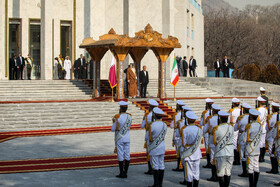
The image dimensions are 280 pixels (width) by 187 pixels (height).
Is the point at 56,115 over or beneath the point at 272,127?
beneath

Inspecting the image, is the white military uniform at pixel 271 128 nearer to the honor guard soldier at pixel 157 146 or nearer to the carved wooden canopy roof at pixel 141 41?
the honor guard soldier at pixel 157 146

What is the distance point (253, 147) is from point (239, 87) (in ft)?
71.8

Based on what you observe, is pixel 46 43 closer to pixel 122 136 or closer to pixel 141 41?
pixel 141 41

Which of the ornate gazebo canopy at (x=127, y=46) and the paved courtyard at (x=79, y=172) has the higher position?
the ornate gazebo canopy at (x=127, y=46)

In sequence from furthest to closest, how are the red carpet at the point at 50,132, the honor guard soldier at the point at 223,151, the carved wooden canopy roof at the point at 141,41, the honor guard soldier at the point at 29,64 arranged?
the honor guard soldier at the point at 29,64 < the carved wooden canopy roof at the point at 141,41 < the red carpet at the point at 50,132 < the honor guard soldier at the point at 223,151

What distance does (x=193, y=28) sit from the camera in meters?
45.0

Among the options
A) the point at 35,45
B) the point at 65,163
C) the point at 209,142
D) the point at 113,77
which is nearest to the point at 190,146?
the point at 209,142

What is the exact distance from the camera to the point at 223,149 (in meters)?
8.70

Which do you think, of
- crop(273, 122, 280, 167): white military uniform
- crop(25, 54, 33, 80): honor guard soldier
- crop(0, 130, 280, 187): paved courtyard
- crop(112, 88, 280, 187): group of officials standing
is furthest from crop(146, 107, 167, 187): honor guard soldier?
crop(25, 54, 33, 80): honor guard soldier

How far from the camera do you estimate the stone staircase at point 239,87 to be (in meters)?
29.9

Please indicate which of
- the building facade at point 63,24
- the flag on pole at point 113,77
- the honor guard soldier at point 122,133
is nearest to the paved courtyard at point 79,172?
the honor guard soldier at point 122,133

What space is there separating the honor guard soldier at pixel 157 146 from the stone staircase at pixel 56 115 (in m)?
10.9

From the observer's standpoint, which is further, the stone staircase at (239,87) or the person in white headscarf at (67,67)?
the person in white headscarf at (67,67)

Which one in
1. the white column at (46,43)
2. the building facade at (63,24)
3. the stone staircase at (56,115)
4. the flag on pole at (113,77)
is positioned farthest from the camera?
the building facade at (63,24)
